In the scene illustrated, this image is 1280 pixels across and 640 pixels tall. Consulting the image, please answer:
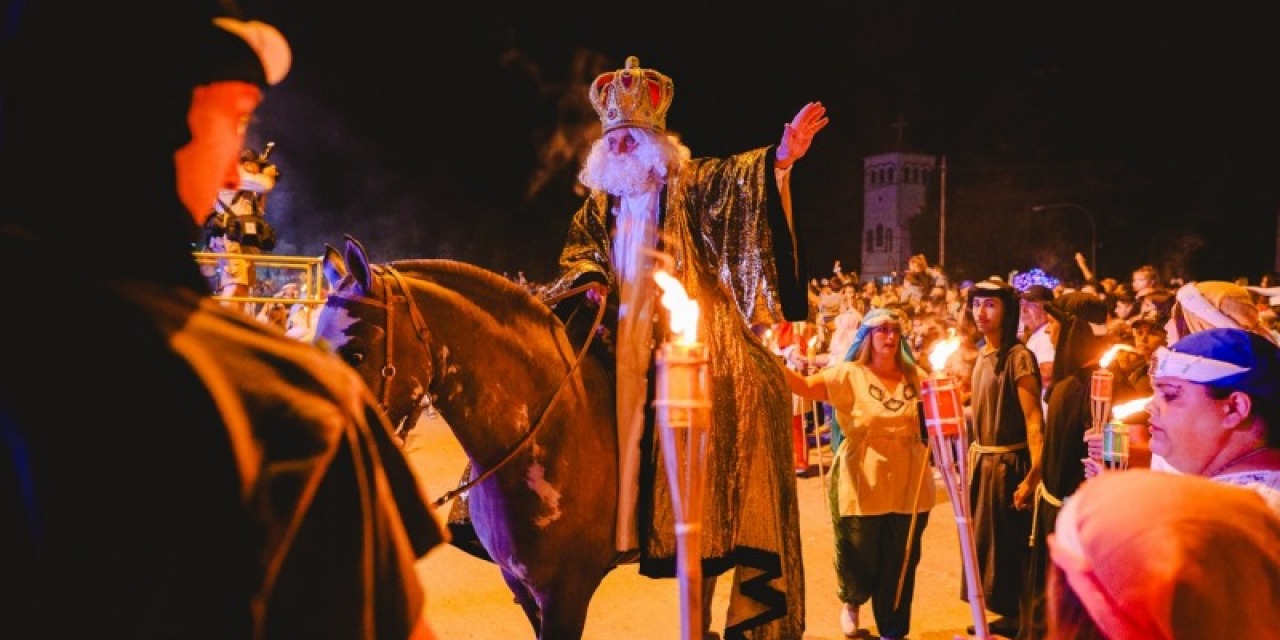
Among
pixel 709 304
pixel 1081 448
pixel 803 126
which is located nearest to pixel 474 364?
pixel 709 304

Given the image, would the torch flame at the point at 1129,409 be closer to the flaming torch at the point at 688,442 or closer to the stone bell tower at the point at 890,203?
the flaming torch at the point at 688,442

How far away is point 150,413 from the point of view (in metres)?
0.97

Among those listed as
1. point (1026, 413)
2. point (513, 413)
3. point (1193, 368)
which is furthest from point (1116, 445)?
point (1026, 413)

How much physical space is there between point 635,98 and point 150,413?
3668mm

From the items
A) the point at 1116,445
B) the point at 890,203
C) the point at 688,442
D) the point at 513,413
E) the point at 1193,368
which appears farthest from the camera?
the point at 890,203

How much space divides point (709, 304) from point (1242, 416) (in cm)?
232

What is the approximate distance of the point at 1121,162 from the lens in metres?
47.3

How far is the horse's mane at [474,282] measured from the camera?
378 centimetres

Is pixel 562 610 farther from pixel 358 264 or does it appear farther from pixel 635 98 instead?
pixel 635 98

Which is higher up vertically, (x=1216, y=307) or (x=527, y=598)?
(x=1216, y=307)

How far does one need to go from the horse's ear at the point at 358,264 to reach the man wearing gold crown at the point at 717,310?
1.10 m

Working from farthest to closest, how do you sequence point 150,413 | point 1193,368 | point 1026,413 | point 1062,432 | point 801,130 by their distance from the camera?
point 1026,413
point 1062,432
point 801,130
point 1193,368
point 150,413

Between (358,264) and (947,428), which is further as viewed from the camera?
(358,264)

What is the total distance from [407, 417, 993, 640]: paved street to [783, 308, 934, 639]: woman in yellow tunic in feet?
1.71
